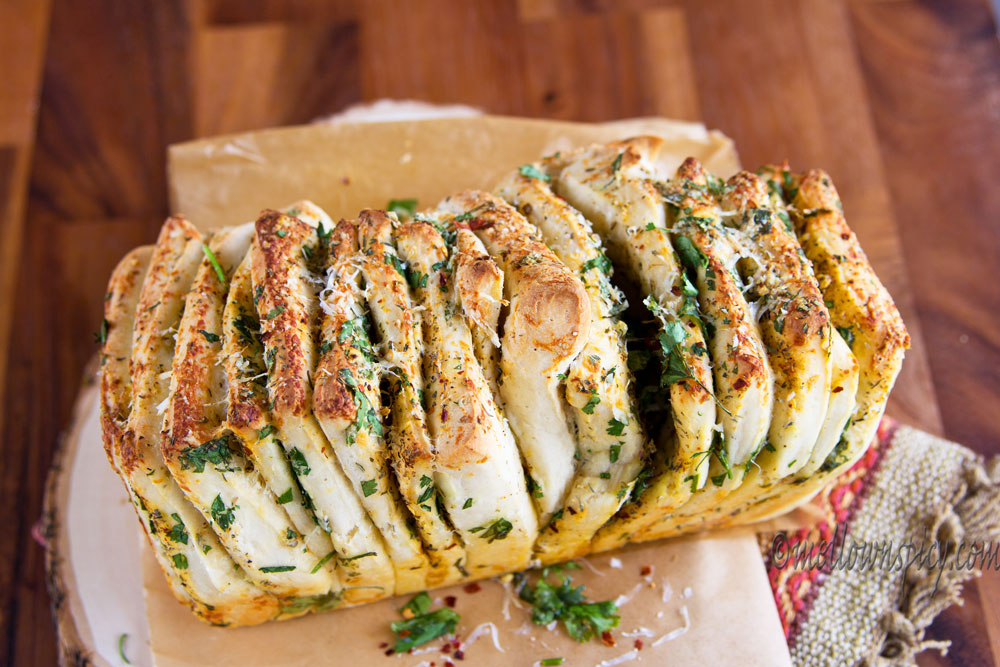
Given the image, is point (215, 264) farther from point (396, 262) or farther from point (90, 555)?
point (90, 555)

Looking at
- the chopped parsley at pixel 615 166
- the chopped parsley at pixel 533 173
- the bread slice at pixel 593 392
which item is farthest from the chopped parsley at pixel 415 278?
the chopped parsley at pixel 615 166

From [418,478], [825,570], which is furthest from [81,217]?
[825,570]

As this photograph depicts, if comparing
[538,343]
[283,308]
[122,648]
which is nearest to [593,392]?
[538,343]

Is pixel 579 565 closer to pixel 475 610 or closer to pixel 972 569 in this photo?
pixel 475 610

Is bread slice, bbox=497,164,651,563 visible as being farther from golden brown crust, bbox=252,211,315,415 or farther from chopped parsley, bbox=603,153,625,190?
golden brown crust, bbox=252,211,315,415

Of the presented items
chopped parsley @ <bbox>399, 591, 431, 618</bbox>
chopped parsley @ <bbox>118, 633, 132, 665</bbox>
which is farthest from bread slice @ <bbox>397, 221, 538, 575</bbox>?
chopped parsley @ <bbox>118, 633, 132, 665</bbox>

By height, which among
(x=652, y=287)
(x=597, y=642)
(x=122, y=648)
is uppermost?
(x=652, y=287)
